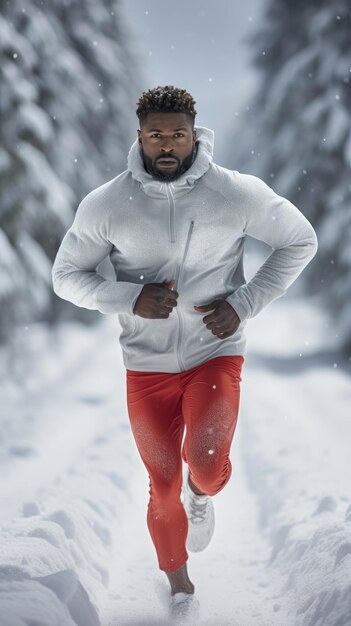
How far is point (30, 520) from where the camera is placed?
416 centimetres

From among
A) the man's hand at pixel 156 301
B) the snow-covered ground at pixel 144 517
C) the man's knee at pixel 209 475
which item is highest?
the man's hand at pixel 156 301

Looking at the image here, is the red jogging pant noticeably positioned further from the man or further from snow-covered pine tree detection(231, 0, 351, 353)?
snow-covered pine tree detection(231, 0, 351, 353)

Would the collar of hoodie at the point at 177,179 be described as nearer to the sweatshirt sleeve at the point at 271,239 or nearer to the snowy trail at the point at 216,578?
the sweatshirt sleeve at the point at 271,239

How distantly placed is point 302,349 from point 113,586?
10.9m

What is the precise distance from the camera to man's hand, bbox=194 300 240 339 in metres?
3.21

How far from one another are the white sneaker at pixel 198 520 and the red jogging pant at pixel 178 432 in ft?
0.82

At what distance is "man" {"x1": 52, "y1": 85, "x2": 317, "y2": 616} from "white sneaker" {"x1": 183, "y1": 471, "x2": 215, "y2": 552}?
216 millimetres

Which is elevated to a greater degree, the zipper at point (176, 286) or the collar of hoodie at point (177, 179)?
the collar of hoodie at point (177, 179)

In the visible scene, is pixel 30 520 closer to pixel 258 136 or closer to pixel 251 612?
pixel 251 612

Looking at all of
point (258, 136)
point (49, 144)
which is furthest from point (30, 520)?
point (258, 136)

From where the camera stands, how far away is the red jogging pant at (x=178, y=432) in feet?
10.7

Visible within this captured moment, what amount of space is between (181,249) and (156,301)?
0.89ft

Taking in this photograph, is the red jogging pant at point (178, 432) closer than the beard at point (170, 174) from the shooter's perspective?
No

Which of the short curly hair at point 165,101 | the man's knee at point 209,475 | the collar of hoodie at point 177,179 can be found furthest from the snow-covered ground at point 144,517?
the short curly hair at point 165,101
